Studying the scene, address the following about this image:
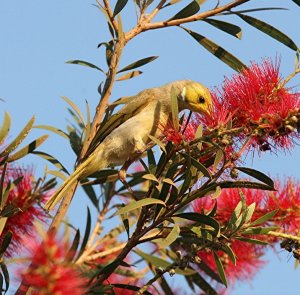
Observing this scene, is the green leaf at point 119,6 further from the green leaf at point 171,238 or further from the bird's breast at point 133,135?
the green leaf at point 171,238

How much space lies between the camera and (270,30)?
111 inches

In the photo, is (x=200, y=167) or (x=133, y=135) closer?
(x=200, y=167)

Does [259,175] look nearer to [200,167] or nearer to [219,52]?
[200,167]

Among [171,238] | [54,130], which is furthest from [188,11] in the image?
[171,238]

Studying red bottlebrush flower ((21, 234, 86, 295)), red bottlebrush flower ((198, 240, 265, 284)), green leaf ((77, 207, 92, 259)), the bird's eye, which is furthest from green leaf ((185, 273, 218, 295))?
red bottlebrush flower ((21, 234, 86, 295))

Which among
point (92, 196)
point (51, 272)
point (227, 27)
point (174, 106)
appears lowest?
point (92, 196)

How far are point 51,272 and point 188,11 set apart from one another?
1.97m

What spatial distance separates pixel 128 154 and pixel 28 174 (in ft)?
2.84

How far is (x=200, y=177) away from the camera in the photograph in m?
2.26

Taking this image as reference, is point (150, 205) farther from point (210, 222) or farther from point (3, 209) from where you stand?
point (3, 209)

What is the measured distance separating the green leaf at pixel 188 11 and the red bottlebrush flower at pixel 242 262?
45.2 inches

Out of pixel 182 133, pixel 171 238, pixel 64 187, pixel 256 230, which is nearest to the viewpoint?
pixel 171 238

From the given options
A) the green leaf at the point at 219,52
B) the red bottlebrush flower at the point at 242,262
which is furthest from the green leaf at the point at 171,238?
the red bottlebrush flower at the point at 242,262

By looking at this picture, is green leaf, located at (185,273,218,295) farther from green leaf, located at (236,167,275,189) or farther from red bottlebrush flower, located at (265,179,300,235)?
green leaf, located at (236,167,275,189)
